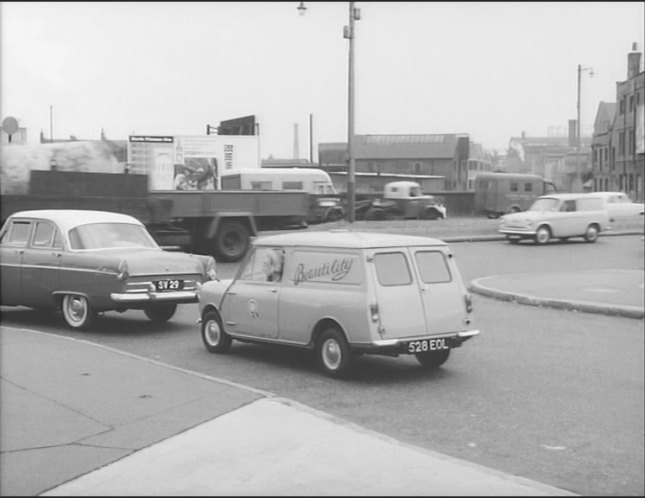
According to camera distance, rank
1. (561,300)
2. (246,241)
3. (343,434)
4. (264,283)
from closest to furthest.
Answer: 1. (343,434)
2. (264,283)
3. (561,300)
4. (246,241)

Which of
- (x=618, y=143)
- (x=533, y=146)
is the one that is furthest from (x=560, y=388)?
(x=618, y=143)

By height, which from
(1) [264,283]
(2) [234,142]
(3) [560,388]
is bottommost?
(3) [560,388]

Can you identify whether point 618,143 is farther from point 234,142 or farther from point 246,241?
point 234,142

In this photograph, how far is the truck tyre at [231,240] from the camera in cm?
1986

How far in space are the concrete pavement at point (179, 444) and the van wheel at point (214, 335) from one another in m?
1.43

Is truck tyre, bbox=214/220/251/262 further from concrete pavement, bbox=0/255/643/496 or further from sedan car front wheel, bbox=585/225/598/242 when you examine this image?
sedan car front wheel, bbox=585/225/598/242

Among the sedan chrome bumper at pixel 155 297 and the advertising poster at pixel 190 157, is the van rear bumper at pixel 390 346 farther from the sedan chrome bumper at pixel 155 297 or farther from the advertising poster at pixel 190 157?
the sedan chrome bumper at pixel 155 297

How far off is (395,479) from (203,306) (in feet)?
20.6

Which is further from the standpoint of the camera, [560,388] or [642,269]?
[642,269]

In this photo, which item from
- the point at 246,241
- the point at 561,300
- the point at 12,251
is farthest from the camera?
the point at 246,241

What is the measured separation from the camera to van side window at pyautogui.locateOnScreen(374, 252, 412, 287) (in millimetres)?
9617

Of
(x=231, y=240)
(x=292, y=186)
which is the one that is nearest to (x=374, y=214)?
(x=292, y=186)

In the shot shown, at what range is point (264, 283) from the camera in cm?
1057

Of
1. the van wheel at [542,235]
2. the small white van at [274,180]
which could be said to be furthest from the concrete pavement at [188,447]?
the van wheel at [542,235]
